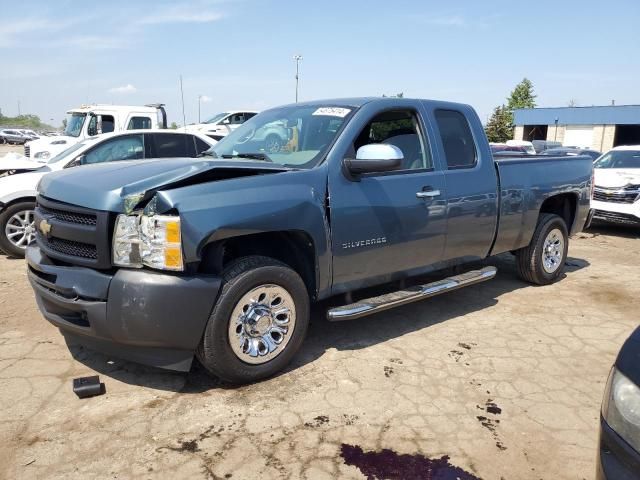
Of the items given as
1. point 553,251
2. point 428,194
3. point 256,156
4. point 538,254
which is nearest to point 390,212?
point 428,194

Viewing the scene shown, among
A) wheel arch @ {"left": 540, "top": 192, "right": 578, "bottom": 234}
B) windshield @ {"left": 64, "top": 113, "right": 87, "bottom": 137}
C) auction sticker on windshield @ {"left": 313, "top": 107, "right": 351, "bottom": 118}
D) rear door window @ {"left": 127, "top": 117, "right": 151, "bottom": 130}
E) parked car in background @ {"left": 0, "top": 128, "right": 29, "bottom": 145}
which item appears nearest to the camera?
auction sticker on windshield @ {"left": 313, "top": 107, "right": 351, "bottom": 118}

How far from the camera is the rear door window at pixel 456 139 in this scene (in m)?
4.84

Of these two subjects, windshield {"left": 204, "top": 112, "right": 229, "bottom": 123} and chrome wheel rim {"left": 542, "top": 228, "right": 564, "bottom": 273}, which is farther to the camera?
windshield {"left": 204, "top": 112, "right": 229, "bottom": 123}

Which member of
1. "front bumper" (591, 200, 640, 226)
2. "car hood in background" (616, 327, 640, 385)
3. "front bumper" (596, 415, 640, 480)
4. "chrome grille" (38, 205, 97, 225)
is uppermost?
"chrome grille" (38, 205, 97, 225)

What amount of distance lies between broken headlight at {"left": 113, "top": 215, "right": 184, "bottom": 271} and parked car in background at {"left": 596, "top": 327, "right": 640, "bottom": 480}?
2.25 meters

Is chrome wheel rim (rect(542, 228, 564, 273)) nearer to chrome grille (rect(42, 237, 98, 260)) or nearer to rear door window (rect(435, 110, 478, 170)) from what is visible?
rear door window (rect(435, 110, 478, 170))

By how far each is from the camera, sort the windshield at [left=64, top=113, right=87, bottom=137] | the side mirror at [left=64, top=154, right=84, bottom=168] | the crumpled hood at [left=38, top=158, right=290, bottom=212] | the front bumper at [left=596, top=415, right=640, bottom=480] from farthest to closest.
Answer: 1. the windshield at [left=64, top=113, right=87, bottom=137]
2. the side mirror at [left=64, top=154, right=84, bottom=168]
3. the crumpled hood at [left=38, top=158, right=290, bottom=212]
4. the front bumper at [left=596, top=415, right=640, bottom=480]

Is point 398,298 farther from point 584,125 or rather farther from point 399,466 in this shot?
point 584,125

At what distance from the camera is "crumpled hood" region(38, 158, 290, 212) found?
3209 mm

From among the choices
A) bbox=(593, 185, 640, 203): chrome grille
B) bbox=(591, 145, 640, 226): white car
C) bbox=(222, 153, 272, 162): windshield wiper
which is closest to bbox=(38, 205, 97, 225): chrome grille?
bbox=(222, 153, 272, 162): windshield wiper

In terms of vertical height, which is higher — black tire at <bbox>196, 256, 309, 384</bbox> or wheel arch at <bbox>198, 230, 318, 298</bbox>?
wheel arch at <bbox>198, 230, 318, 298</bbox>

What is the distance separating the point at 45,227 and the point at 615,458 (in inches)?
135

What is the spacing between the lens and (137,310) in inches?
124

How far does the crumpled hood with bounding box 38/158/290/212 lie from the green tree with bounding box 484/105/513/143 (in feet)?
183
